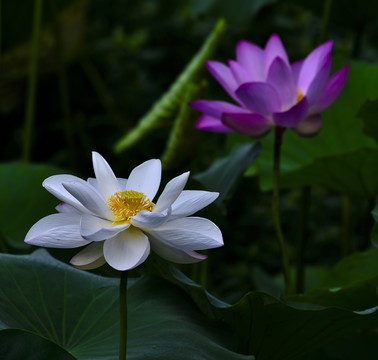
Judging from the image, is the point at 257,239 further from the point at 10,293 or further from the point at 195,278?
the point at 10,293

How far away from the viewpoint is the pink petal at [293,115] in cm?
68

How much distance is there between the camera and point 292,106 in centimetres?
70

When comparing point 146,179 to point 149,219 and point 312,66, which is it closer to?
point 149,219

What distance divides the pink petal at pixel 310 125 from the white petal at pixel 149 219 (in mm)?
338

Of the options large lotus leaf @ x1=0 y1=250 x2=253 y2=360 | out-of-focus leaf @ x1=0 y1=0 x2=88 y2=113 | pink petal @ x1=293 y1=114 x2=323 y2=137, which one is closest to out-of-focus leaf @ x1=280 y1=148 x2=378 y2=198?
pink petal @ x1=293 y1=114 x2=323 y2=137

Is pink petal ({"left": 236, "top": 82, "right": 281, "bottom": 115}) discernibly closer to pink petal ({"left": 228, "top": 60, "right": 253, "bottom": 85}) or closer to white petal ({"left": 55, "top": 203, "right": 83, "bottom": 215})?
pink petal ({"left": 228, "top": 60, "right": 253, "bottom": 85})

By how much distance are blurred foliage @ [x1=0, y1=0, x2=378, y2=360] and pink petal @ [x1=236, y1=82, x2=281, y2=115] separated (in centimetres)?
10

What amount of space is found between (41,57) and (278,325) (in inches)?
58.2

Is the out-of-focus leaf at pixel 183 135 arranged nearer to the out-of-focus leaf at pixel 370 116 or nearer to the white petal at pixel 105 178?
the out-of-focus leaf at pixel 370 116

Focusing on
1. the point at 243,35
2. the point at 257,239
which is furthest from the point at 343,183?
the point at 243,35

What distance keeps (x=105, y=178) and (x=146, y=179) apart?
39 millimetres

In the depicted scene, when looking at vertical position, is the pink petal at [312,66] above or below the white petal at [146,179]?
above

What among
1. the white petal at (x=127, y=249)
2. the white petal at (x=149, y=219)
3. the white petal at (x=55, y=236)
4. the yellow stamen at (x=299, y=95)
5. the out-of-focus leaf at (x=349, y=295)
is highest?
the yellow stamen at (x=299, y=95)

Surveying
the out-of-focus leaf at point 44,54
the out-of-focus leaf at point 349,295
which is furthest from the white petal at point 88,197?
the out-of-focus leaf at point 44,54
